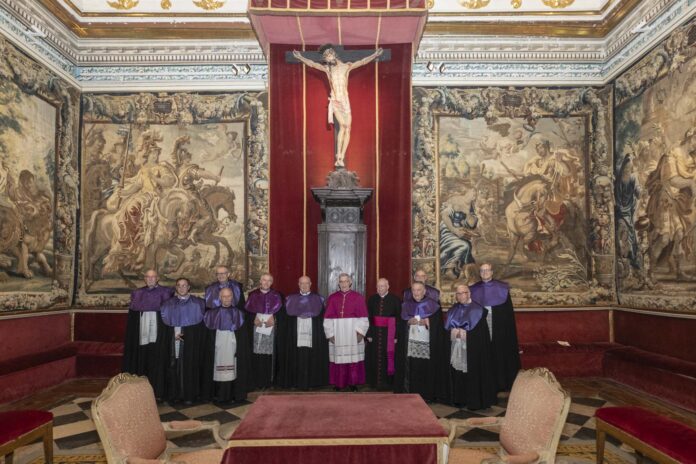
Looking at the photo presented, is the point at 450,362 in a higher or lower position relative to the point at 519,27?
lower

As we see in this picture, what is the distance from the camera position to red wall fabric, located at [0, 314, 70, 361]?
7.11 metres

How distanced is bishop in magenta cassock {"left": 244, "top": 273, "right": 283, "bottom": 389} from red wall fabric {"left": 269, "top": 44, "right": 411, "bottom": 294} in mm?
859

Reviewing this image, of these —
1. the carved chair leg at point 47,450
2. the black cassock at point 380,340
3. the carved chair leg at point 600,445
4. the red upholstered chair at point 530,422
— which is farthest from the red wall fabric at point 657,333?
the carved chair leg at point 47,450

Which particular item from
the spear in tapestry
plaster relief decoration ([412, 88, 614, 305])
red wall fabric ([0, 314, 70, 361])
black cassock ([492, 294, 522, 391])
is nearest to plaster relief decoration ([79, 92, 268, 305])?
the spear in tapestry

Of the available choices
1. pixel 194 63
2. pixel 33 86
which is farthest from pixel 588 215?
pixel 33 86

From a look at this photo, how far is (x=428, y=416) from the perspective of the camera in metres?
3.17

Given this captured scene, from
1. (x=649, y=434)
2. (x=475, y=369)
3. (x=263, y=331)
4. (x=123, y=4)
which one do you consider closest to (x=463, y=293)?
(x=475, y=369)

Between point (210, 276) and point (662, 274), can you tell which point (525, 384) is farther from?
point (210, 276)

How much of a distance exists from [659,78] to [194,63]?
24.7ft

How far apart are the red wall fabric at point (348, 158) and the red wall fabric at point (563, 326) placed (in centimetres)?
233

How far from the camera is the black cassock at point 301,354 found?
7.30m

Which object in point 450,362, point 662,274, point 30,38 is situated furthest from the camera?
point 30,38

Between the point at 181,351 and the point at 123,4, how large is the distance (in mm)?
6072

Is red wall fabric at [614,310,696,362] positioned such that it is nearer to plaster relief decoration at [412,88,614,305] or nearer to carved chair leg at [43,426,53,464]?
plaster relief decoration at [412,88,614,305]
